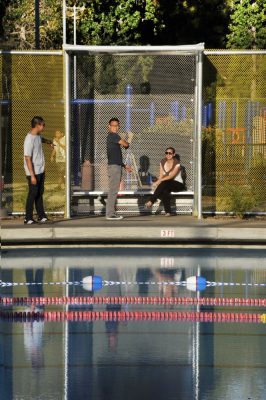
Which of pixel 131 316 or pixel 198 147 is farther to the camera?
pixel 198 147

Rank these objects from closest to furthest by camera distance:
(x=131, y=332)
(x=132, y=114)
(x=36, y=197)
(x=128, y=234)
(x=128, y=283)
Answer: (x=131, y=332) < (x=128, y=283) < (x=128, y=234) < (x=36, y=197) < (x=132, y=114)

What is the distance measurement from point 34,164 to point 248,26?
1012 inches

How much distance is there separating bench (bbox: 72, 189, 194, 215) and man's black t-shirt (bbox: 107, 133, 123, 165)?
1.14m

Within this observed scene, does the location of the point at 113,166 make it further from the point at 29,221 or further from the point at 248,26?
the point at 248,26

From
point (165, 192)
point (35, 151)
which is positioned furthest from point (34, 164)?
point (165, 192)

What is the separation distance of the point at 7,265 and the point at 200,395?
Result: 719 cm

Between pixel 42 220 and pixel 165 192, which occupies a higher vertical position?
pixel 165 192

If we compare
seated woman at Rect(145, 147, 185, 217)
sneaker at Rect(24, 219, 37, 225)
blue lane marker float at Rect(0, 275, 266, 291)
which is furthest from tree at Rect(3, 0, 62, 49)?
blue lane marker float at Rect(0, 275, 266, 291)

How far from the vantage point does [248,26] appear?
139 feet

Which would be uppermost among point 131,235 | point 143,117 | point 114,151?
point 143,117

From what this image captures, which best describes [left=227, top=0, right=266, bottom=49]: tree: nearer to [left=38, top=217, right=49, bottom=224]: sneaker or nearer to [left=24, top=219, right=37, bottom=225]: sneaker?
[left=38, top=217, right=49, bottom=224]: sneaker

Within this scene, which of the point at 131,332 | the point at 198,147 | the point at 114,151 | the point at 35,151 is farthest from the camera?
the point at 198,147

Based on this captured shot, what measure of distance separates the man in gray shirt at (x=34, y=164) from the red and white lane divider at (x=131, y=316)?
6.33 metres

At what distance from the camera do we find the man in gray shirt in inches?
706
